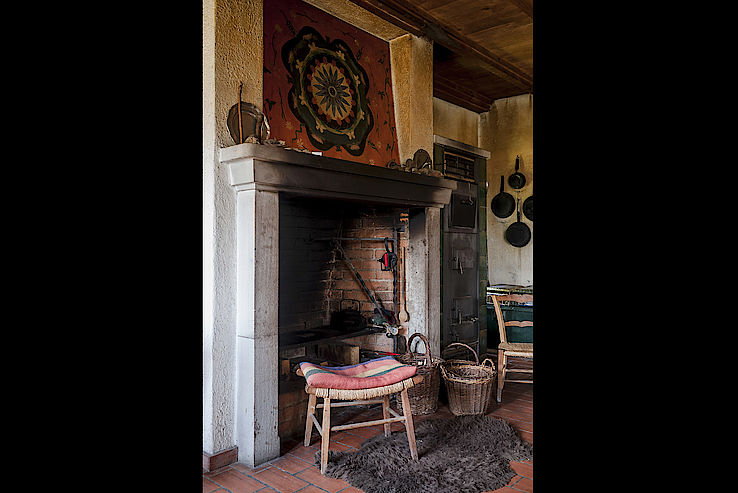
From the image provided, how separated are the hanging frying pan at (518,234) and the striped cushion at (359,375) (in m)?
3.01

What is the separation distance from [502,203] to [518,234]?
1.27 ft

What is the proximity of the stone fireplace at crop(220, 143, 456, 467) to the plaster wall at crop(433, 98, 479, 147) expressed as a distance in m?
1.88

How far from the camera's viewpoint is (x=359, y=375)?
2768 millimetres

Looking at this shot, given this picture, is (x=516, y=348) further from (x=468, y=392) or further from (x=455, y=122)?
(x=455, y=122)

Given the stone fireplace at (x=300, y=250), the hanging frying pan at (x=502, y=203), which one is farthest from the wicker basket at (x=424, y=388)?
the hanging frying pan at (x=502, y=203)

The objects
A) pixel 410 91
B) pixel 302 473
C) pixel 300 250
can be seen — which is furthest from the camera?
pixel 410 91

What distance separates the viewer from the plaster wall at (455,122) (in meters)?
5.32

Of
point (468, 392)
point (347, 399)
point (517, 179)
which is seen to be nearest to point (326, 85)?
point (347, 399)

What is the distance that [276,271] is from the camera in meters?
2.70

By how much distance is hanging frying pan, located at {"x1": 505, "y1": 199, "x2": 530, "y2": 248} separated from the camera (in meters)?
5.45

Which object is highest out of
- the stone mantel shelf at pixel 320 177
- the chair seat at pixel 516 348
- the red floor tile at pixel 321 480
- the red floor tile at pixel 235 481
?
the stone mantel shelf at pixel 320 177

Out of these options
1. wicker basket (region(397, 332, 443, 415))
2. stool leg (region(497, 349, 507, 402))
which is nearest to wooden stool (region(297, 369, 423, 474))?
wicker basket (region(397, 332, 443, 415))

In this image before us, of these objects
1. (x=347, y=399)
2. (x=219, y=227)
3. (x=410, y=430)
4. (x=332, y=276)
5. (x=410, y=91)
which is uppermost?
(x=410, y=91)

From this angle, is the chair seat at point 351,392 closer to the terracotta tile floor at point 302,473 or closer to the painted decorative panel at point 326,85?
the terracotta tile floor at point 302,473
